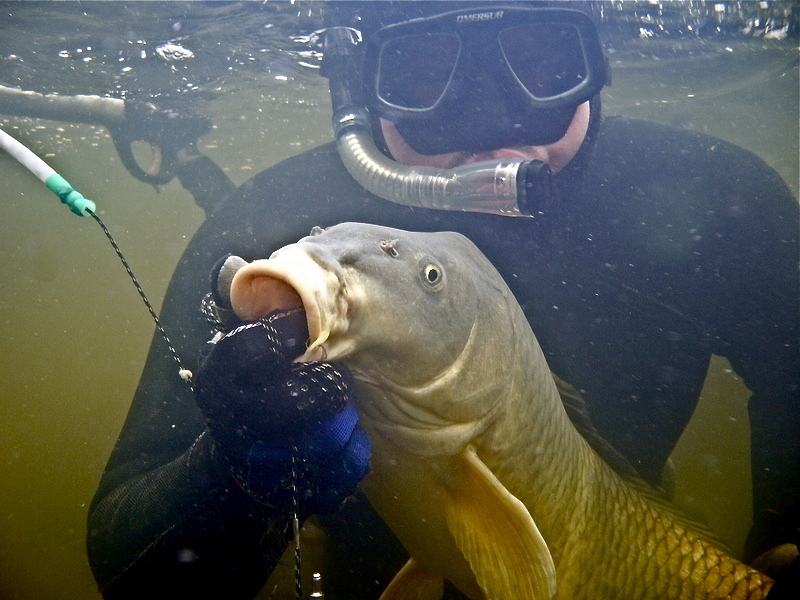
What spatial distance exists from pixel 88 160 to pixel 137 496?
92.4ft

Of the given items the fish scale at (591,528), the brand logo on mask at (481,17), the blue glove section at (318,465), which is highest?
the brand logo on mask at (481,17)

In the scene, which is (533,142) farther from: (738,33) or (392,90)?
(738,33)

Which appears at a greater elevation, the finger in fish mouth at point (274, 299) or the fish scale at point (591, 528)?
the finger in fish mouth at point (274, 299)

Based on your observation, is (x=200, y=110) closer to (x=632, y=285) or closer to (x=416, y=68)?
(x=416, y=68)

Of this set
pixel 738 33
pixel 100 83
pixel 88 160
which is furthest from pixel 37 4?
pixel 88 160

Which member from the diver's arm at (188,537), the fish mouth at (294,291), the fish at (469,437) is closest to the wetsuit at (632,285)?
the diver's arm at (188,537)

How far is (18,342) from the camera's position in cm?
4159

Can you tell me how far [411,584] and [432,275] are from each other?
1914 millimetres

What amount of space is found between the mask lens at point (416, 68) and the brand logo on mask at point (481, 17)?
0.11 meters

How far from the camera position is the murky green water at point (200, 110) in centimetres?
816

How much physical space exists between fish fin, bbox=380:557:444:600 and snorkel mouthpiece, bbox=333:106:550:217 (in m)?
1.98

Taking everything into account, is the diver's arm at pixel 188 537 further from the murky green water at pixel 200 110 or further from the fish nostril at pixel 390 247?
the murky green water at pixel 200 110

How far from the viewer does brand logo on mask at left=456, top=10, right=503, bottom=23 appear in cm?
292

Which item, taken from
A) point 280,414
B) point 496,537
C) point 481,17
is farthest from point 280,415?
point 481,17
